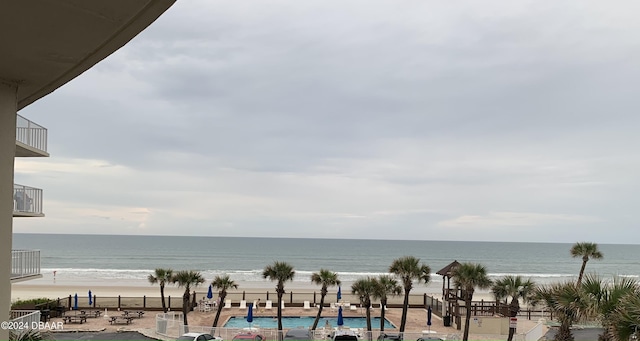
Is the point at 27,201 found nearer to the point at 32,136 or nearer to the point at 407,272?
the point at 32,136

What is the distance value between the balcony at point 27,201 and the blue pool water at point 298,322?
48.6 ft

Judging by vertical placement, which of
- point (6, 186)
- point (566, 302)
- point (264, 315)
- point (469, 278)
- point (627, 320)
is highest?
point (6, 186)

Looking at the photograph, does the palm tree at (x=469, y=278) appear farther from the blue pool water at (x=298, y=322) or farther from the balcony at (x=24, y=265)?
the balcony at (x=24, y=265)

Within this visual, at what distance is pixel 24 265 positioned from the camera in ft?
Answer: 50.8

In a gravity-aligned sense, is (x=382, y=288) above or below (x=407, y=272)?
below

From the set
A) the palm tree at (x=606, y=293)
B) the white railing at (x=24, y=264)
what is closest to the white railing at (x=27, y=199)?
the white railing at (x=24, y=264)

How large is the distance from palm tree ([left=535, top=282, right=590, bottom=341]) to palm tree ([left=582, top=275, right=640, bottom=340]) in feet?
0.51

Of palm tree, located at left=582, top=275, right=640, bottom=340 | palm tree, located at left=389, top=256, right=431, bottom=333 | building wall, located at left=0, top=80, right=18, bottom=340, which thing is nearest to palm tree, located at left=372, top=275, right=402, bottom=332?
palm tree, located at left=389, top=256, right=431, bottom=333

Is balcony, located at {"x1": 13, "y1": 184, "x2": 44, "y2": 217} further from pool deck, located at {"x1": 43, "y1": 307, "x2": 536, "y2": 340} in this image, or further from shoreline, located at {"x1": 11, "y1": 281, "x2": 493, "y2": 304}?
shoreline, located at {"x1": 11, "y1": 281, "x2": 493, "y2": 304}

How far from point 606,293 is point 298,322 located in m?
22.8

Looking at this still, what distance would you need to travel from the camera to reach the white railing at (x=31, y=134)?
47.7ft

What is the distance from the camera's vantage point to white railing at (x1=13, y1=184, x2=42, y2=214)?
15.3 m

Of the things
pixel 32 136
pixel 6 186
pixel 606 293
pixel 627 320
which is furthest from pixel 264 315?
pixel 6 186

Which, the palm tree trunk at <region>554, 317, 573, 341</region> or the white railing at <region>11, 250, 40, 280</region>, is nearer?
the palm tree trunk at <region>554, 317, 573, 341</region>
